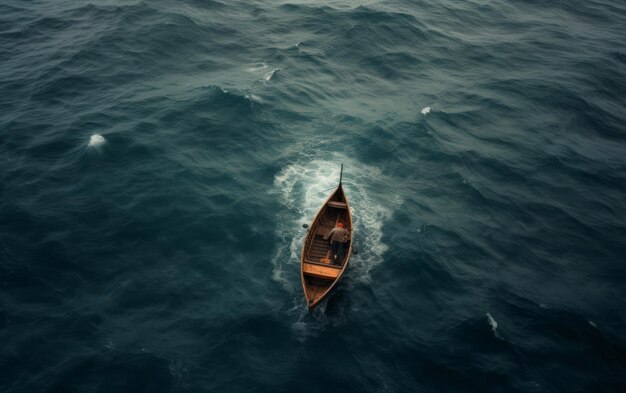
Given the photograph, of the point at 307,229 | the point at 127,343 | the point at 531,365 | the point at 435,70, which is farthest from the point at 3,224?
the point at 435,70

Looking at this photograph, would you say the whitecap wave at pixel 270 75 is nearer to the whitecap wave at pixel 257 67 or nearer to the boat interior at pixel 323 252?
the whitecap wave at pixel 257 67

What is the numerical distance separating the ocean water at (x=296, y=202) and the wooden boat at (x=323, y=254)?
2.51 m

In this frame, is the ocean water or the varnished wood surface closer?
the ocean water

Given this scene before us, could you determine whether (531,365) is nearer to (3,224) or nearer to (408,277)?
(408,277)

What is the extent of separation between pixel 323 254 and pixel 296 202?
10897mm

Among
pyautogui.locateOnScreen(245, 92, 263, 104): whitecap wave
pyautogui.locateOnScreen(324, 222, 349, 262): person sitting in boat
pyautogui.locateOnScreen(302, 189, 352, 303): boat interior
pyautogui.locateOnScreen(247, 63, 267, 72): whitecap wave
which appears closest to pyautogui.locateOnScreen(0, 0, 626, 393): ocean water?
pyautogui.locateOnScreen(245, 92, 263, 104): whitecap wave

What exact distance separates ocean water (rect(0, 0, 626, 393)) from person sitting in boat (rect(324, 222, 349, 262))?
2.71 m

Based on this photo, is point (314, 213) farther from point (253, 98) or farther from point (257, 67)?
point (257, 67)

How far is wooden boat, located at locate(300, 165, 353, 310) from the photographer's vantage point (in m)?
42.8

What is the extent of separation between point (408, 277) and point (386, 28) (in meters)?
68.7

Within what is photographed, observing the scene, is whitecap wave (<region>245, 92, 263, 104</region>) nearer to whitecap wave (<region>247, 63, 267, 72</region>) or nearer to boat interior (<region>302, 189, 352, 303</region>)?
whitecap wave (<region>247, 63, 267, 72</region>)

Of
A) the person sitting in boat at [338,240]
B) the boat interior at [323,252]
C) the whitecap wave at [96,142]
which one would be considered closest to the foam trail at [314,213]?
the boat interior at [323,252]

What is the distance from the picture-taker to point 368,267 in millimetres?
48562

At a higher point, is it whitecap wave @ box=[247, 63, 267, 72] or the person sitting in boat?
whitecap wave @ box=[247, 63, 267, 72]
